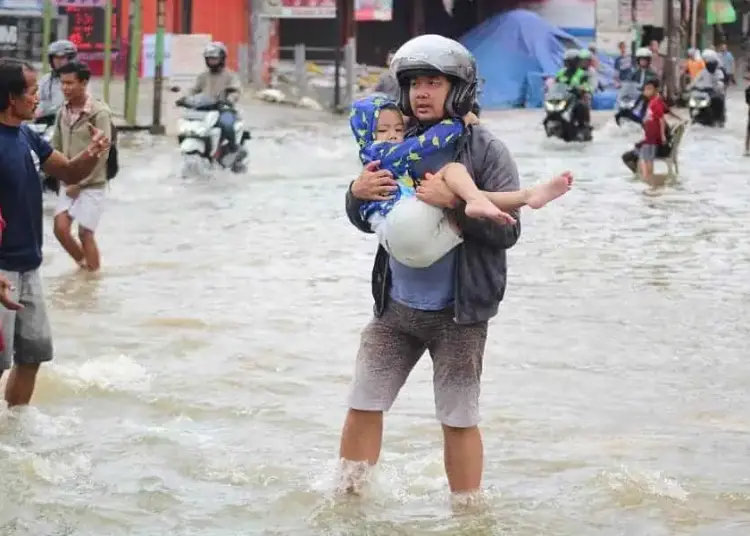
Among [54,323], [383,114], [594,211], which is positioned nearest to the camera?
[383,114]

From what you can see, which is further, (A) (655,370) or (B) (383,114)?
(A) (655,370)

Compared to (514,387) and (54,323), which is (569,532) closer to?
(514,387)

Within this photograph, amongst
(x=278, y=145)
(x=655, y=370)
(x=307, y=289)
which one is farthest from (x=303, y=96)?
(x=655, y=370)

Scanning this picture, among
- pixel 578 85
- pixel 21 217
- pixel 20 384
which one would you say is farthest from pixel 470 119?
pixel 578 85

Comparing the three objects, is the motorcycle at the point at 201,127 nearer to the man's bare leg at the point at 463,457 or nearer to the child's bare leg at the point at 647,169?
the child's bare leg at the point at 647,169

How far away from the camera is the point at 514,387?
789 cm

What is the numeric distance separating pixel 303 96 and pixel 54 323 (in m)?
24.9

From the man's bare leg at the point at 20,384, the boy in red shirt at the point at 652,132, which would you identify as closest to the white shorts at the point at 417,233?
the man's bare leg at the point at 20,384

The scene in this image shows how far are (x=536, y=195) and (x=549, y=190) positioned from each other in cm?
4

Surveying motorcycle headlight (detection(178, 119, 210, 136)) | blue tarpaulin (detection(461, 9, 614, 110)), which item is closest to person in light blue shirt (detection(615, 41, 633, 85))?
blue tarpaulin (detection(461, 9, 614, 110))

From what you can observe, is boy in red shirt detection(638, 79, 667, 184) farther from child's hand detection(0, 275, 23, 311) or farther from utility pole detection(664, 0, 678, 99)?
utility pole detection(664, 0, 678, 99)

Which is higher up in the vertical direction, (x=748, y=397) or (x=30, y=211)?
(x=30, y=211)

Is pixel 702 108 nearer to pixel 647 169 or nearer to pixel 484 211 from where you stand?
pixel 647 169

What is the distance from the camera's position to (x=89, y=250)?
Result: 11.1 metres
